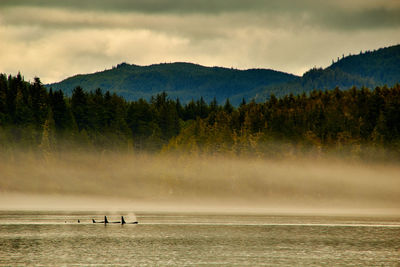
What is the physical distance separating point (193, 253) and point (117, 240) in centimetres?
2075

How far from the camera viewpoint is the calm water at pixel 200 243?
82.8 meters

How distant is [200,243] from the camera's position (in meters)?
103

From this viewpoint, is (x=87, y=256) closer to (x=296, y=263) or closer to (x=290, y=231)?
(x=296, y=263)

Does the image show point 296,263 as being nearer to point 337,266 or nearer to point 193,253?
point 337,266

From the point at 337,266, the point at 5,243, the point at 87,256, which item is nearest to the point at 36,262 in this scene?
the point at 87,256

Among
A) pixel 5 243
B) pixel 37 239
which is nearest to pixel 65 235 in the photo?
pixel 37 239

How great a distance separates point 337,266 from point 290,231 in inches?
1782

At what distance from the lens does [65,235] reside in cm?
11188

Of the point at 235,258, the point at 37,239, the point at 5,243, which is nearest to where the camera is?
the point at 235,258

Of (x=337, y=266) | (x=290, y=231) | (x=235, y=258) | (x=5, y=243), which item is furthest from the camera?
(x=290, y=231)

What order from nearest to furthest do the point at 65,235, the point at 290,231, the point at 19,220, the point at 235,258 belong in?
the point at 235,258 < the point at 65,235 < the point at 290,231 < the point at 19,220

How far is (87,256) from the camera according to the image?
281 ft

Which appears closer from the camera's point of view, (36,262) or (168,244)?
(36,262)

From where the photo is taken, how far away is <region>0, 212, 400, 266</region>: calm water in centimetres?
8275
